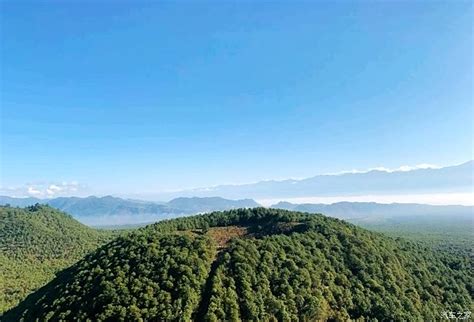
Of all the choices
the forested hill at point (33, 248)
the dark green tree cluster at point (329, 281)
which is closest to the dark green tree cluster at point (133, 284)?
the dark green tree cluster at point (329, 281)

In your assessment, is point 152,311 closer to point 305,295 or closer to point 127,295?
point 127,295

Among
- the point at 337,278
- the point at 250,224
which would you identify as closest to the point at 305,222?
the point at 250,224

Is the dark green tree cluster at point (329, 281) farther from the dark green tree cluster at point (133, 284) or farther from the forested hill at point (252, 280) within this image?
the dark green tree cluster at point (133, 284)

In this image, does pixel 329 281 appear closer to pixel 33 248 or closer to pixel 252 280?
pixel 252 280

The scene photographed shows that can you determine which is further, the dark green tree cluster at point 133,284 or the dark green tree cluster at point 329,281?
the dark green tree cluster at point 329,281

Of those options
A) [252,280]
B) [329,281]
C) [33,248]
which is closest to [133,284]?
[252,280]

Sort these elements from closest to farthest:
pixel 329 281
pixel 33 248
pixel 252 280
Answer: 1. pixel 252 280
2. pixel 329 281
3. pixel 33 248

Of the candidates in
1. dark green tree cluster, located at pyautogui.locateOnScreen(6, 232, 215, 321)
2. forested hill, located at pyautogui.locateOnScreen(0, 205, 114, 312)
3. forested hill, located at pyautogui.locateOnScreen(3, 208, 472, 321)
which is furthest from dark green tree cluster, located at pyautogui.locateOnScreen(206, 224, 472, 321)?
forested hill, located at pyautogui.locateOnScreen(0, 205, 114, 312)
